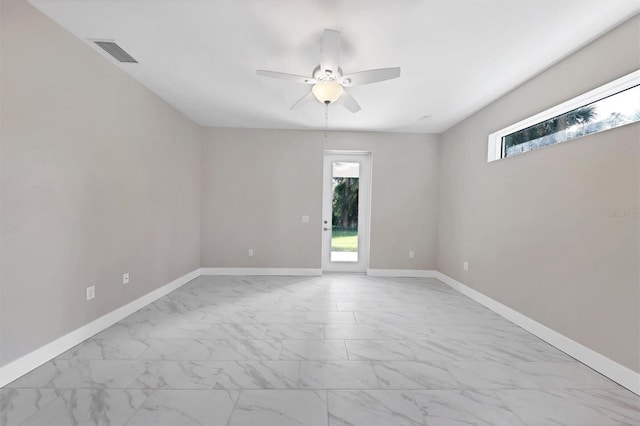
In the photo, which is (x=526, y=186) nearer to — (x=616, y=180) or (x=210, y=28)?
(x=616, y=180)

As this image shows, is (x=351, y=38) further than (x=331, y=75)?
No

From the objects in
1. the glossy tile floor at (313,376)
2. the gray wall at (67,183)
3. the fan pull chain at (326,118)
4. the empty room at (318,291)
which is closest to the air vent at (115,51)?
the empty room at (318,291)

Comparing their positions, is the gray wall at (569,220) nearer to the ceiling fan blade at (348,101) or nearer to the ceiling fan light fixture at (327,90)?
the ceiling fan blade at (348,101)

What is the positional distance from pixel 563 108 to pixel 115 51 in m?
4.14

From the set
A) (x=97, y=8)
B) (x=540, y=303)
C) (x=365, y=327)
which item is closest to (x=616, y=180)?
(x=540, y=303)

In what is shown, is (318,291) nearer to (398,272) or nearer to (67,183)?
(398,272)

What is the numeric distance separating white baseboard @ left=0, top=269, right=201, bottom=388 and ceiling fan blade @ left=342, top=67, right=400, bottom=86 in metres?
3.19

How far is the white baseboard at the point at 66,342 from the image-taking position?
172cm

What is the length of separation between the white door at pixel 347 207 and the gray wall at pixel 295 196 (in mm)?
193

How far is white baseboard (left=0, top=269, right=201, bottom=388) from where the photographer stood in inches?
67.6

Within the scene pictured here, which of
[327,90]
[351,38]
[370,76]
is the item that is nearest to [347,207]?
[327,90]

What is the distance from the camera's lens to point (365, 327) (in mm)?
2639

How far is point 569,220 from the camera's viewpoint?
7.24 ft

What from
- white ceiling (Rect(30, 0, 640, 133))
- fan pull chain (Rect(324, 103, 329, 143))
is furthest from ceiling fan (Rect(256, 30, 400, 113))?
fan pull chain (Rect(324, 103, 329, 143))
